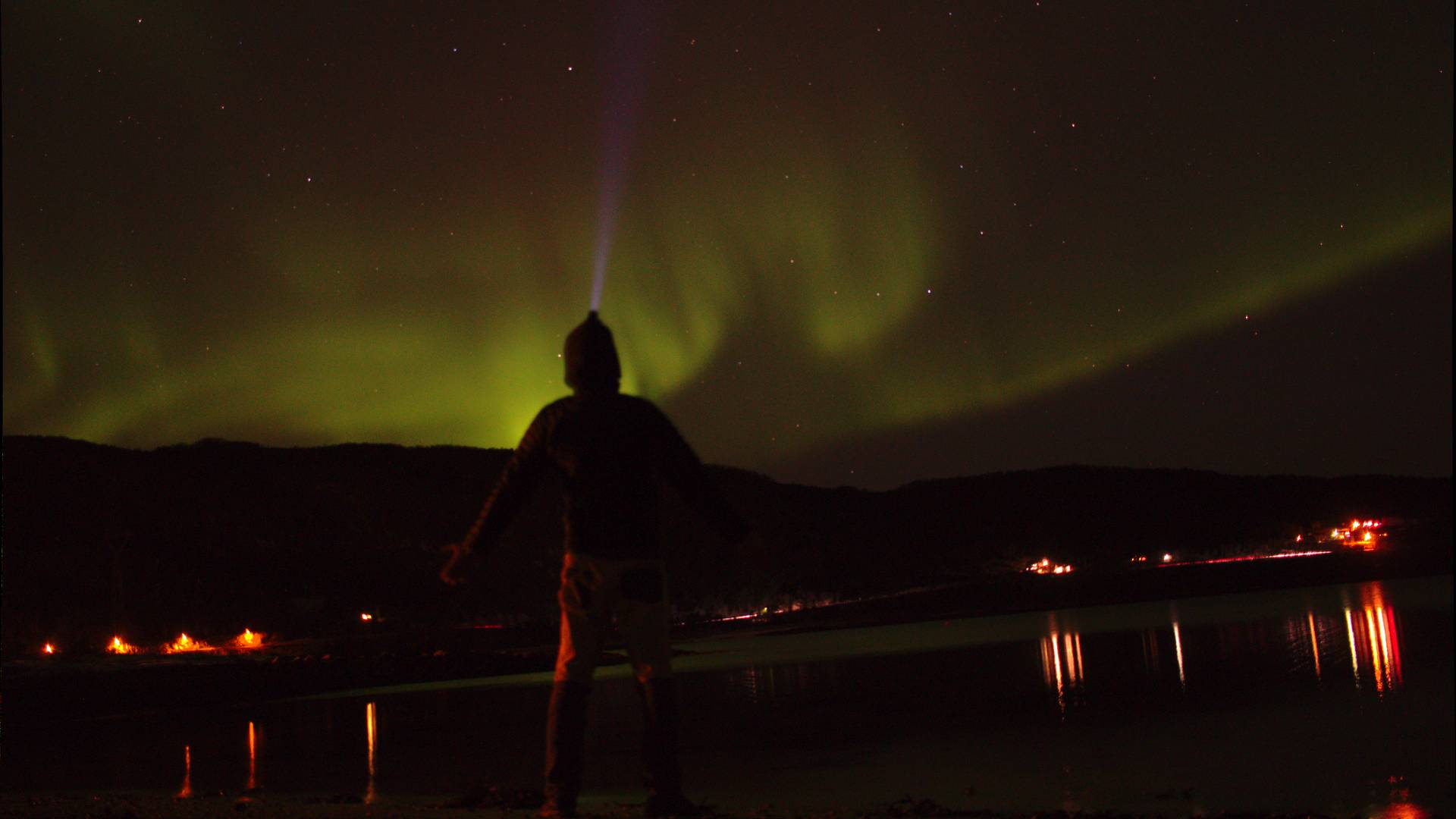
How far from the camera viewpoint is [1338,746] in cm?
1880

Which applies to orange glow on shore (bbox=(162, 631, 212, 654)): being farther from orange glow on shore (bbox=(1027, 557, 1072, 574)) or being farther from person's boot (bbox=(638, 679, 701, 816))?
orange glow on shore (bbox=(1027, 557, 1072, 574))

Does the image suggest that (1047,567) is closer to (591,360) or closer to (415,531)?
(415,531)

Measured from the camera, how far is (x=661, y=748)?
7047 mm

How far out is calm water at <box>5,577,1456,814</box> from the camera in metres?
14.9

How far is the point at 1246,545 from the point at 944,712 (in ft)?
463

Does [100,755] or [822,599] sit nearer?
[100,755]

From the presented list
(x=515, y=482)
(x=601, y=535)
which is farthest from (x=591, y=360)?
(x=601, y=535)

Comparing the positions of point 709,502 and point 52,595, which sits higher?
point 52,595

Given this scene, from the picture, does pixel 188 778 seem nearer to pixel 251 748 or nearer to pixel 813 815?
pixel 251 748

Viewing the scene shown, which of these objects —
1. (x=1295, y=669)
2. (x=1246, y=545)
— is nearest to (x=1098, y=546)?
(x=1246, y=545)

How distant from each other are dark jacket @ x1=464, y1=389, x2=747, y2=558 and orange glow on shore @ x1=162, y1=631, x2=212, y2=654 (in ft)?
193

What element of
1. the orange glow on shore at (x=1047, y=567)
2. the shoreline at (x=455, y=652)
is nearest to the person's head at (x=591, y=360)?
the shoreline at (x=455, y=652)

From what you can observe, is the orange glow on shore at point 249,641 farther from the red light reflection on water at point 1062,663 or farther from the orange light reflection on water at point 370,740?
the red light reflection on water at point 1062,663

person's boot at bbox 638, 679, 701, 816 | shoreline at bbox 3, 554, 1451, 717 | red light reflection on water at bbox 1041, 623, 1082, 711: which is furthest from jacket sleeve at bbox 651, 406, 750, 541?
shoreline at bbox 3, 554, 1451, 717
